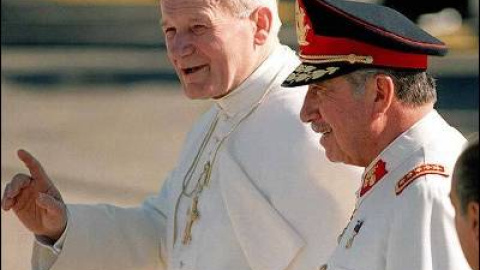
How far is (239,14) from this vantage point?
5258 millimetres

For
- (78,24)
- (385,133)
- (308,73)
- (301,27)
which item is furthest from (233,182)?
(78,24)

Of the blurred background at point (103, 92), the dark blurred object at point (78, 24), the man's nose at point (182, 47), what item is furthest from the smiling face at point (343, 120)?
the dark blurred object at point (78, 24)

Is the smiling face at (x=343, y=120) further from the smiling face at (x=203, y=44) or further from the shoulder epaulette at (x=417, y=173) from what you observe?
the smiling face at (x=203, y=44)

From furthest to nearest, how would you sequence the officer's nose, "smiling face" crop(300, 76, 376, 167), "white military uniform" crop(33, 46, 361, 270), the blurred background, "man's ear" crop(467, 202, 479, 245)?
the blurred background < "white military uniform" crop(33, 46, 361, 270) < the officer's nose < "smiling face" crop(300, 76, 376, 167) < "man's ear" crop(467, 202, 479, 245)

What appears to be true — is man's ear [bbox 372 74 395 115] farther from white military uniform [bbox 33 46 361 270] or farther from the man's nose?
the man's nose

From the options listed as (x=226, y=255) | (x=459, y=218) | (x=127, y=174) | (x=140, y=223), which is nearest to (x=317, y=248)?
(x=226, y=255)

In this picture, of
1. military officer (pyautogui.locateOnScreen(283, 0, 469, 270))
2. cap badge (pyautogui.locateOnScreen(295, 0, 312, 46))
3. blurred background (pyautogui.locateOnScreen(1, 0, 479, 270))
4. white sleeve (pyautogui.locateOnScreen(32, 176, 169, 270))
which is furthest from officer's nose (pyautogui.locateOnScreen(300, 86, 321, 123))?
blurred background (pyautogui.locateOnScreen(1, 0, 479, 270))

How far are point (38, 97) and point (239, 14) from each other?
1151cm

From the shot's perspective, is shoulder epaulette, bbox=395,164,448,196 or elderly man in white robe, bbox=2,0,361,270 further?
elderly man in white robe, bbox=2,0,361,270

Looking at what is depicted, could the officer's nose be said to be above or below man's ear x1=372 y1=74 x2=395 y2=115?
below

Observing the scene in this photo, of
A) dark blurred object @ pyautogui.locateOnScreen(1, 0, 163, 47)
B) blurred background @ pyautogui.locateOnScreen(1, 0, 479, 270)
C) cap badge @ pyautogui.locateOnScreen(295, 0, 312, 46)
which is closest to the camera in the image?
cap badge @ pyautogui.locateOnScreen(295, 0, 312, 46)

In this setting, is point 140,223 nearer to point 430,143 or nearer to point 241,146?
point 241,146

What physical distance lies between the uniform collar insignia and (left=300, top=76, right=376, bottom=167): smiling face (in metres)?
0.04

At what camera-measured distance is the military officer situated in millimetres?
4188
